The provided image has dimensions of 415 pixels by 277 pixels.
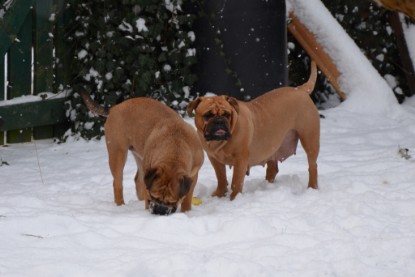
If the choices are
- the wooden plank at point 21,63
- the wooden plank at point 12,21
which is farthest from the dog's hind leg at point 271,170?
the wooden plank at point 21,63

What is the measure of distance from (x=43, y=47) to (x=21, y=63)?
322 mm

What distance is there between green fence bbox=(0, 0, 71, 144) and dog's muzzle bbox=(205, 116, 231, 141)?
3.68 metres

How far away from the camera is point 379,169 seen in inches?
285

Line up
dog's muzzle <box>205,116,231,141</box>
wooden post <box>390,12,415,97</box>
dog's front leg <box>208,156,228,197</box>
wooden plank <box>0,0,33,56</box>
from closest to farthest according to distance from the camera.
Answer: dog's muzzle <box>205,116,231,141</box> → dog's front leg <box>208,156,228,197</box> → wooden plank <box>0,0,33,56</box> → wooden post <box>390,12,415,97</box>

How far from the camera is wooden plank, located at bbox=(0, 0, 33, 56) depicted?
8797 millimetres

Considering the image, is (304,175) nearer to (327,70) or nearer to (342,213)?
(342,213)

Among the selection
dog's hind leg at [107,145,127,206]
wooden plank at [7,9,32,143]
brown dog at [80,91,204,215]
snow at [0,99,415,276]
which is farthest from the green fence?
dog's hind leg at [107,145,127,206]

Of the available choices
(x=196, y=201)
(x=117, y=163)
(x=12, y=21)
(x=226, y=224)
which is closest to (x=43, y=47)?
(x=12, y=21)

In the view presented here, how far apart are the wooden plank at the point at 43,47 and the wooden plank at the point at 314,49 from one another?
292 centimetres

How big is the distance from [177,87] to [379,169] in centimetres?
298

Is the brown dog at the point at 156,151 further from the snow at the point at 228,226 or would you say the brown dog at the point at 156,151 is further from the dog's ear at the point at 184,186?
the snow at the point at 228,226

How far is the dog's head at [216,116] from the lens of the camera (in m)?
5.92

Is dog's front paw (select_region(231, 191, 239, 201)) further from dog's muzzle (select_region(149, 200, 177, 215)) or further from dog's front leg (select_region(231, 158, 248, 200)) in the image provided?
dog's muzzle (select_region(149, 200, 177, 215))

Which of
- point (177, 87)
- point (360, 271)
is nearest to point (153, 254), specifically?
point (360, 271)
